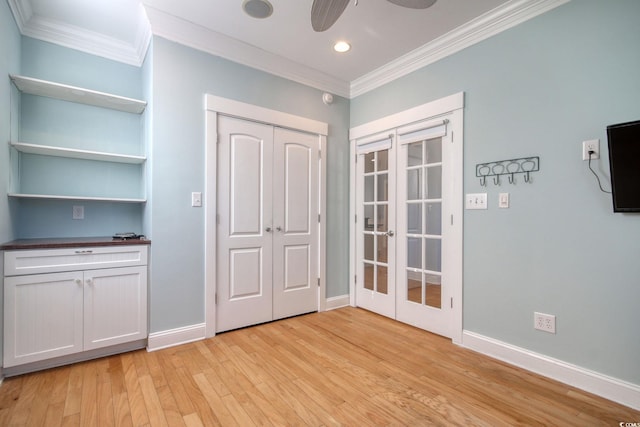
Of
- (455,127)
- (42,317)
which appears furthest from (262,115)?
(42,317)

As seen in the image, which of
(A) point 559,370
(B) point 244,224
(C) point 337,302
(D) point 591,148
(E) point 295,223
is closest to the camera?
(D) point 591,148

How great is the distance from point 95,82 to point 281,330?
2.96m

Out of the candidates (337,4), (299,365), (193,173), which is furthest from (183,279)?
(337,4)

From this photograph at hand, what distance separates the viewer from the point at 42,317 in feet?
6.94

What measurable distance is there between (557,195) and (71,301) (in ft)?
12.0

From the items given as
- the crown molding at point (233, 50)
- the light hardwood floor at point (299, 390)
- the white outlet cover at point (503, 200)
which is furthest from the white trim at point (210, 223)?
the white outlet cover at point (503, 200)

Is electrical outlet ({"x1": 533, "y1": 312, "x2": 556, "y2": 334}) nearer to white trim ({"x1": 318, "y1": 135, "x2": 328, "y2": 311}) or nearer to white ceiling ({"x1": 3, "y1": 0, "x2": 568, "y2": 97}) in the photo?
white trim ({"x1": 318, "y1": 135, "x2": 328, "y2": 311})

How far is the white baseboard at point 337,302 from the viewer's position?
357 centimetres

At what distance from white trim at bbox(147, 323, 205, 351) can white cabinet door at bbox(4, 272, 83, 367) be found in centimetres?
49

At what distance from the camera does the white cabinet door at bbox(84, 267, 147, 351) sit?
89.4 inches

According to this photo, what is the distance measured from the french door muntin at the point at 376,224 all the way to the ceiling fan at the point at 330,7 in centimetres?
160

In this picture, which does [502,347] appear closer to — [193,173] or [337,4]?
[337,4]

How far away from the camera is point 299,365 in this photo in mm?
2246

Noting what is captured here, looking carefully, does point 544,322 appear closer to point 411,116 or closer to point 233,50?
point 411,116
